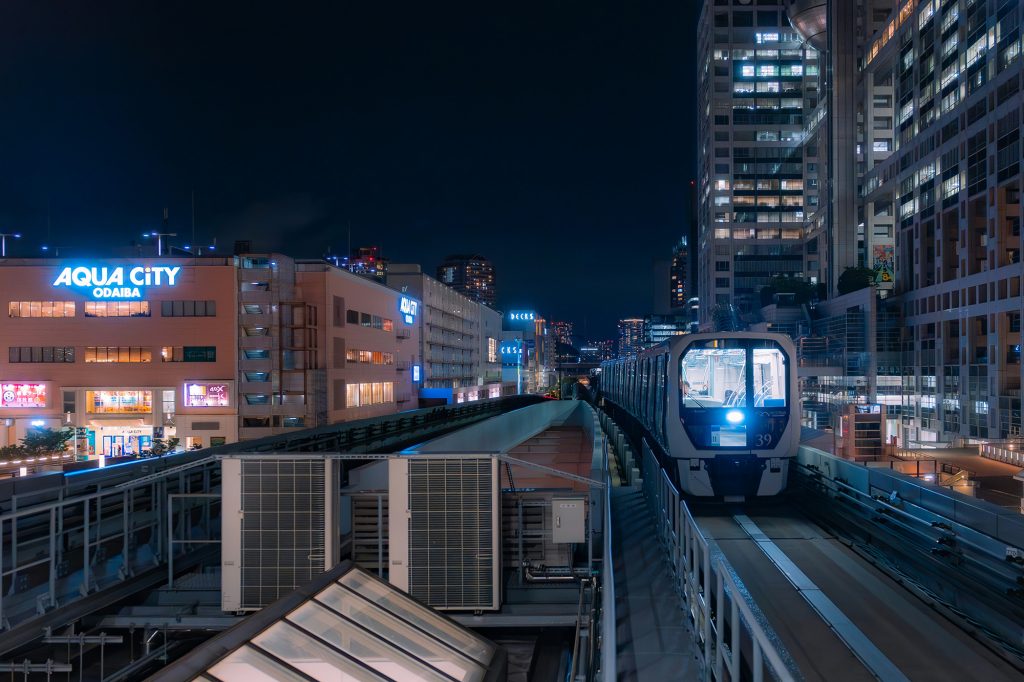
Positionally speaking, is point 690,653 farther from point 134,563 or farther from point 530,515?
point 134,563

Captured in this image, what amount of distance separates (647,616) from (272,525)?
526 cm

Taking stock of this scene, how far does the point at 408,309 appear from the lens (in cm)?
6412

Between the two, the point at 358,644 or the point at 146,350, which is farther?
the point at 146,350

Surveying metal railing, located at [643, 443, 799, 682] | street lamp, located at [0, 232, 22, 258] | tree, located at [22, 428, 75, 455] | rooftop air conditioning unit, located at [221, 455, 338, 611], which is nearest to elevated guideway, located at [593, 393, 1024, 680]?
metal railing, located at [643, 443, 799, 682]

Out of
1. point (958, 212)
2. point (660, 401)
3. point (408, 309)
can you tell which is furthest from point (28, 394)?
point (958, 212)

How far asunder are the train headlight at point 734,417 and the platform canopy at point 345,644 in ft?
21.3

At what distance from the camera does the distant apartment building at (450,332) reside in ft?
234

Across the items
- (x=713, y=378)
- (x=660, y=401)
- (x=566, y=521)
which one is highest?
(x=713, y=378)

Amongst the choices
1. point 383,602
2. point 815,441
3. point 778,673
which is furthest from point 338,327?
point 778,673

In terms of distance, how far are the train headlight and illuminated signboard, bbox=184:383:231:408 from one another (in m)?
37.4

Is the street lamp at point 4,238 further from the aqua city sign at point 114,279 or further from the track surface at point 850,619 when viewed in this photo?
the track surface at point 850,619

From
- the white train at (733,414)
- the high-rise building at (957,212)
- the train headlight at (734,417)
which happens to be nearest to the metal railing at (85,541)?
the white train at (733,414)

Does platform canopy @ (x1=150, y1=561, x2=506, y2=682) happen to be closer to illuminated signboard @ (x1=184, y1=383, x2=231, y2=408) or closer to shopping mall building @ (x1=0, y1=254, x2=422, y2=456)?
shopping mall building @ (x1=0, y1=254, x2=422, y2=456)

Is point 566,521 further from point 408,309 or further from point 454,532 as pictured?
point 408,309
